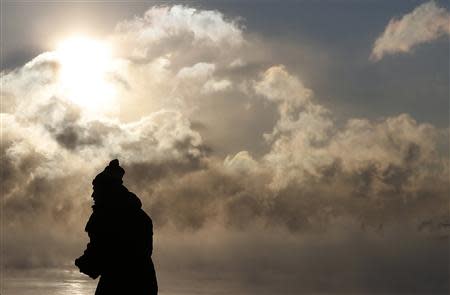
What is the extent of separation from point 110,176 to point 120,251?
2.28m

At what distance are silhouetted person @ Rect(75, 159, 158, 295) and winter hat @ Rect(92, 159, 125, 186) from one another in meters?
0.80

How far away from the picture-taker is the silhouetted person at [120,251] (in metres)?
18.2

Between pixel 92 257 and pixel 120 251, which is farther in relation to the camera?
pixel 92 257

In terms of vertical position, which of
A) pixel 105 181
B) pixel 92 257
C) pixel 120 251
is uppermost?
pixel 105 181

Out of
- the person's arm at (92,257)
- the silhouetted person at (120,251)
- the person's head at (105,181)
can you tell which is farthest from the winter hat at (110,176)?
the person's arm at (92,257)

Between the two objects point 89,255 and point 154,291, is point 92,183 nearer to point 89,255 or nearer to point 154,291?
point 89,255

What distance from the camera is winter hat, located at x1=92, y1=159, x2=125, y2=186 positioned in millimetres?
19125

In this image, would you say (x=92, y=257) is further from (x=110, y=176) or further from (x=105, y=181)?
(x=110, y=176)

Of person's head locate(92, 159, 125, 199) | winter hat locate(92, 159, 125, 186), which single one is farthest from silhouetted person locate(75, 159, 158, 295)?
winter hat locate(92, 159, 125, 186)

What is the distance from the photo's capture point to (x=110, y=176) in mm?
19172

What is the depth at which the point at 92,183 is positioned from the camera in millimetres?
19297

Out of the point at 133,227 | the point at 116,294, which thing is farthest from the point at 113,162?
the point at 116,294

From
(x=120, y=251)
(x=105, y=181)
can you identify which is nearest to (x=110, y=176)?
(x=105, y=181)

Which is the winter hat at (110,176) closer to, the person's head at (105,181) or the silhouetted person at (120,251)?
the person's head at (105,181)
